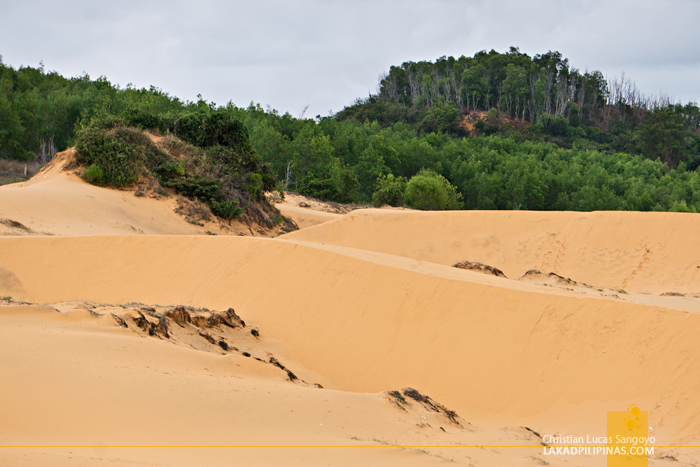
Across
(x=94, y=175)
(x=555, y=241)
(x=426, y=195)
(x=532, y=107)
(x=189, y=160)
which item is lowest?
(x=555, y=241)

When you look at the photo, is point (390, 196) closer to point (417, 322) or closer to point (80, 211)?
point (80, 211)

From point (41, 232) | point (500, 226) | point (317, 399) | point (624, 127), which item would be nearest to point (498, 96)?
point (624, 127)

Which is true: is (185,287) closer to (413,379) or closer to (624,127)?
(413,379)

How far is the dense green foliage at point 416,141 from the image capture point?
66.1ft

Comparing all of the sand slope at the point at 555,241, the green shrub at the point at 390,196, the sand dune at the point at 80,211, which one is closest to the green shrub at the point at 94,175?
the sand dune at the point at 80,211

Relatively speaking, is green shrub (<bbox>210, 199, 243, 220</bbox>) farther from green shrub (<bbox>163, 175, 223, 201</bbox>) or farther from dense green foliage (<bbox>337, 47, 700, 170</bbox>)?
dense green foliage (<bbox>337, 47, 700, 170</bbox>)

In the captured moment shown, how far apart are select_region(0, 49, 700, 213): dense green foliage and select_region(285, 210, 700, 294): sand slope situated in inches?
230

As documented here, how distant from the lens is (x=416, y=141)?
4691cm

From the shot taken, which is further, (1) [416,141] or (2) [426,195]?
(1) [416,141]

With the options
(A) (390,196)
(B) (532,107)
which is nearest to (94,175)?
(A) (390,196)

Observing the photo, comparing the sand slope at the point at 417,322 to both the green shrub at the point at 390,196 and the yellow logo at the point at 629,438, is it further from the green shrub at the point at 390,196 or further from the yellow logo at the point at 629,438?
the green shrub at the point at 390,196

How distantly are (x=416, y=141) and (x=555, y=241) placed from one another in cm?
3287

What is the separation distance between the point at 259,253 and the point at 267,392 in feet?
16.4

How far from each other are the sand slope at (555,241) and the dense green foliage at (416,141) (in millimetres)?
5853
